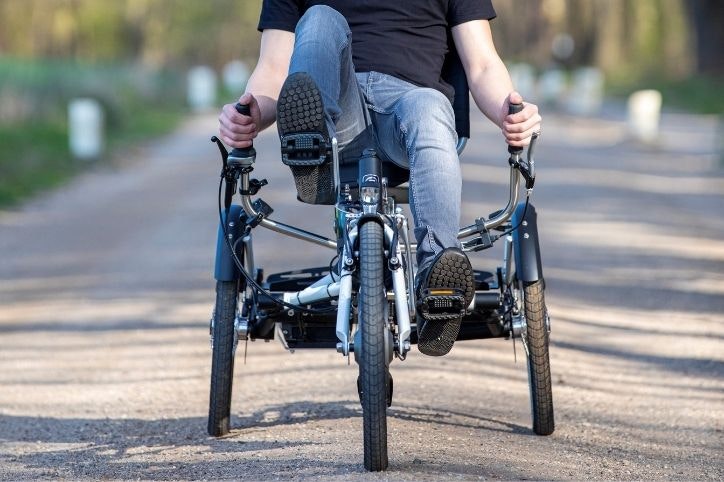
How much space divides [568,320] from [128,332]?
273cm

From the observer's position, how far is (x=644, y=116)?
2400cm

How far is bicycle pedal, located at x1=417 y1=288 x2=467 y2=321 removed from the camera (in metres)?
4.34

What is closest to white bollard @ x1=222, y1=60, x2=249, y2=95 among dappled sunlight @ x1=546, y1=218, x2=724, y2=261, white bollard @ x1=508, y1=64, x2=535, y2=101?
white bollard @ x1=508, y1=64, x2=535, y2=101

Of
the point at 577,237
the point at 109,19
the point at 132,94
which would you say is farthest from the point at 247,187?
the point at 109,19

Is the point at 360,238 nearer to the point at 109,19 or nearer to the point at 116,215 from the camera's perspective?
the point at 116,215

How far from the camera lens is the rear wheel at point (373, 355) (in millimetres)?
4203

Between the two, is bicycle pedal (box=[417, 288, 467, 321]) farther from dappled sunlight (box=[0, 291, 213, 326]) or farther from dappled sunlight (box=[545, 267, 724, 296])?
dappled sunlight (box=[545, 267, 724, 296])

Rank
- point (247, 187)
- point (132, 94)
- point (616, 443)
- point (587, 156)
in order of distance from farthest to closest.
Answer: point (132, 94) < point (587, 156) < point (616, 443) < point (247, 187)

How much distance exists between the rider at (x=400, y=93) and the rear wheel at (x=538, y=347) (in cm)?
67

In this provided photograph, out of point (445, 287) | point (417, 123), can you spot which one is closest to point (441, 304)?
point (445, 287)

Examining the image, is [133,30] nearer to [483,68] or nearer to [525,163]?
[483,68]

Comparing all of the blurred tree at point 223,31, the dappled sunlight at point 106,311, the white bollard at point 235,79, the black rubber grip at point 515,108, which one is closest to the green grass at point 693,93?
the blurred tree at point 223,31

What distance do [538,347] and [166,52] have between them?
57529 mm

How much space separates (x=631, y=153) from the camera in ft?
73.1
